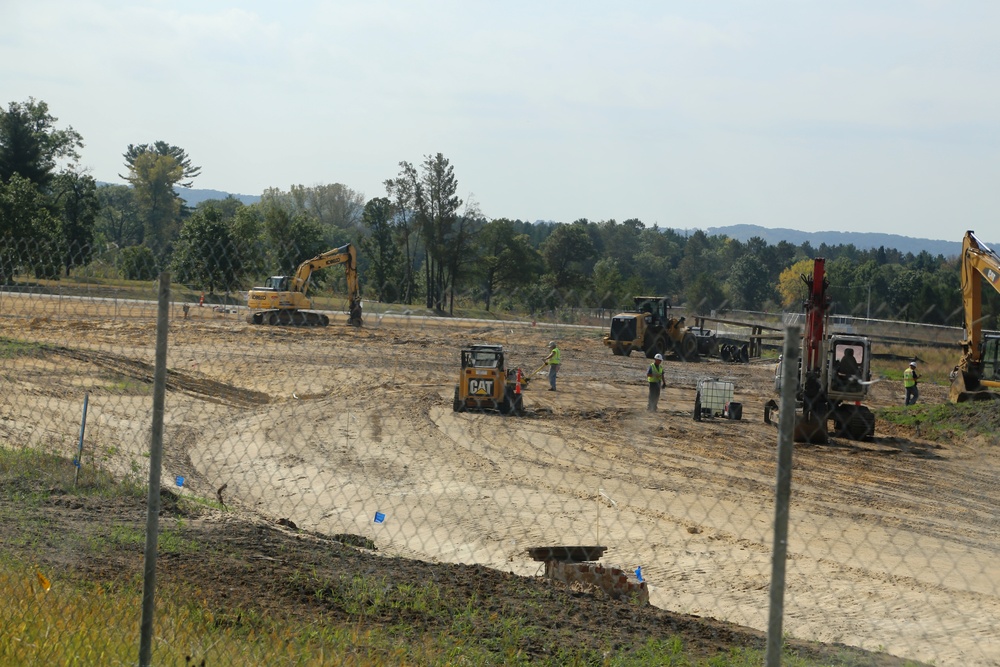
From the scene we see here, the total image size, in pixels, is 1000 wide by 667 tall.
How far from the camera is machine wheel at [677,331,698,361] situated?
42656mm

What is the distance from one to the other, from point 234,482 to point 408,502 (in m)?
3.08

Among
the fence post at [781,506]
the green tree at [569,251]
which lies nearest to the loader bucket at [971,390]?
the fence post at [781,506]

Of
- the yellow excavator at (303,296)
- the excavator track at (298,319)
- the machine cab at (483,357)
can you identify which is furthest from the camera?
the yellow excavator at (303,296)

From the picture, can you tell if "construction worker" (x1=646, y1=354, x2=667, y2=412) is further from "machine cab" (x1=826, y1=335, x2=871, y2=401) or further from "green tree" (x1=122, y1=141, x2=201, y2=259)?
"green tree" (x1=122, y1=141, x2=201, y2=259)

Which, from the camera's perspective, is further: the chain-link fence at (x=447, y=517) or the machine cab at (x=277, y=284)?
the machine cab at (x=277, y=284)

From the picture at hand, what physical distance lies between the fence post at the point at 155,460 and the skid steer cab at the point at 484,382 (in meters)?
18.7

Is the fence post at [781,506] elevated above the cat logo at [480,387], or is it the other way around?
the fence post at [781,506]

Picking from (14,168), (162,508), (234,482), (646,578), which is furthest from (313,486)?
(14,168)

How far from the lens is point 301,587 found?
7766 mm

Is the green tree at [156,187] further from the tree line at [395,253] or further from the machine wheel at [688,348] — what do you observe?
the machine wheel at [688,348]

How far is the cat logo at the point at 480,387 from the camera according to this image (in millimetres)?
23641

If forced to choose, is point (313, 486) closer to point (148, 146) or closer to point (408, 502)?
point (408, 502)

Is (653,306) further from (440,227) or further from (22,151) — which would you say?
(22,151)

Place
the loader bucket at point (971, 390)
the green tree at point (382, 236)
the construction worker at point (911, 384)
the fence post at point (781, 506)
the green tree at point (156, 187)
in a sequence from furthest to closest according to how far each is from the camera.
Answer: the green tree at point (156, 187)
the green tree at point (382, 236)
the construction worker at point (911, 384)
the loader bucket at point (971, 390)
the fence post at point (781, 506)
